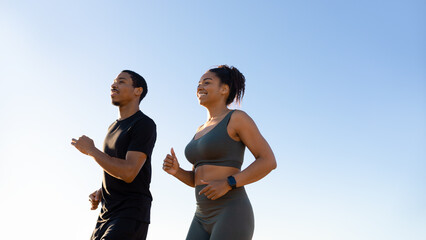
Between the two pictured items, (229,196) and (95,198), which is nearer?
(229,196)

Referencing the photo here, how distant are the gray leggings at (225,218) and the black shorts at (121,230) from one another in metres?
0.75

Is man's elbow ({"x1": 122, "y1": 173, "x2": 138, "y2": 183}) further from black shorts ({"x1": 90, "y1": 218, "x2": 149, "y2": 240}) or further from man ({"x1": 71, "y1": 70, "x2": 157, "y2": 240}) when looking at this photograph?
black shorts ({"x1": 90, "y1": 218, "x2": 149, "y2": 240})

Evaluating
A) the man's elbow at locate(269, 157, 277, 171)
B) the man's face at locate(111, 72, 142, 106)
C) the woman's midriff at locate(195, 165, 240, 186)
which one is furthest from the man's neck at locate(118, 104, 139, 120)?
the man's elbow at locate(269, 157, 277, 171)

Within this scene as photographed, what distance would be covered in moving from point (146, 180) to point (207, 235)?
1.18 meters

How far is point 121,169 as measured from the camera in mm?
5199

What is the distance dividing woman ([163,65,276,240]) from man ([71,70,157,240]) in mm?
604

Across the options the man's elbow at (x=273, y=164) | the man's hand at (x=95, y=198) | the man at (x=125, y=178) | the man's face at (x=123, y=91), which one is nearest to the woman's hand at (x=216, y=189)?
the man's elbow at (x=273, y=164)

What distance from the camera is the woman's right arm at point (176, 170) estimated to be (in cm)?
486

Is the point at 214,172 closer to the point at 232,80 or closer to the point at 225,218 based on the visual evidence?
the point at 225,218

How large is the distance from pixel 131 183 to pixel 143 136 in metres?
0.53

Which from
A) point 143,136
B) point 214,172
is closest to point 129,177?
point 143,136

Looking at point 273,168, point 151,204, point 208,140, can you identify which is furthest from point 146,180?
point 273,168

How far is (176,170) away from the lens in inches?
193

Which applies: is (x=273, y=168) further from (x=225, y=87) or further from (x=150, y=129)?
(x=150, y=129)
